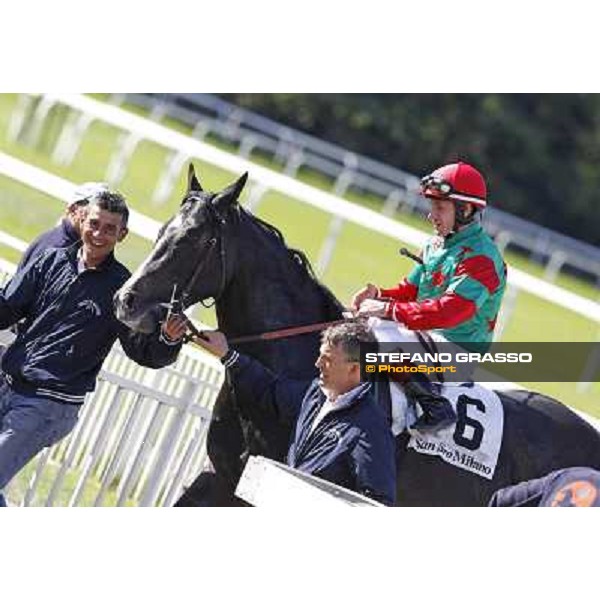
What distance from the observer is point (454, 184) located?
26.9 ft

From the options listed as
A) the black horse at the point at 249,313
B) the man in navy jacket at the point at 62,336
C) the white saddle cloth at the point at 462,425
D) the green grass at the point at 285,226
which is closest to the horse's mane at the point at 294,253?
the black horse at the point at 249,313

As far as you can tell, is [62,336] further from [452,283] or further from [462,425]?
[462,425]

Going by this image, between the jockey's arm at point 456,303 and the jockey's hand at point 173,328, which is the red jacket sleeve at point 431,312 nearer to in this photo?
the jockey's arm at point 456,303

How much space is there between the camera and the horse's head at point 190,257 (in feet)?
24.7

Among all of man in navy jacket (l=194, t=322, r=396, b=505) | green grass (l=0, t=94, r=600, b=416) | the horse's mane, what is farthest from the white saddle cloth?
green grass (l=0, t=94, r=600, b=416)

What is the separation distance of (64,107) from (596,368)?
960cm

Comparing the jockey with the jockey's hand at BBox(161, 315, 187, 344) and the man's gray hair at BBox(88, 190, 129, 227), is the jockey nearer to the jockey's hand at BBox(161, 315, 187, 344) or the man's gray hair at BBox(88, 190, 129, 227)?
the jockey's hand at BBox(161, 315, 187, 344)

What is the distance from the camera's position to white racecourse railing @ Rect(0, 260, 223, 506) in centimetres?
853

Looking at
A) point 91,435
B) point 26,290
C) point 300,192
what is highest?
point 300,192

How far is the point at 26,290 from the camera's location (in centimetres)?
756

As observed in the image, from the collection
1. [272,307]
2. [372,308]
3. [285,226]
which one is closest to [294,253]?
[272,307]

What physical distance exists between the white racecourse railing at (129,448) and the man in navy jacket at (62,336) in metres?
0.51
